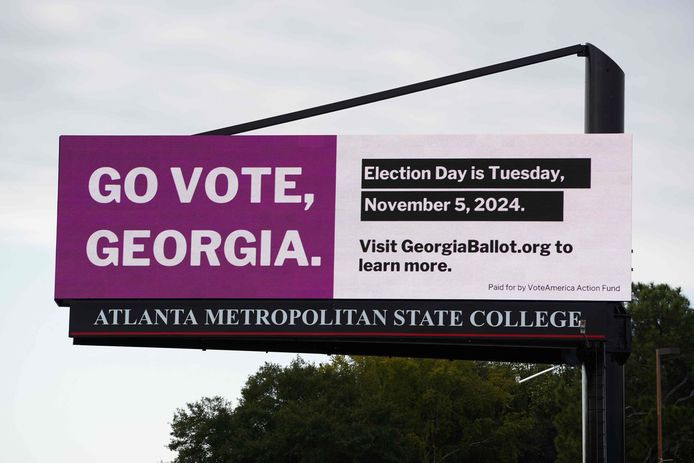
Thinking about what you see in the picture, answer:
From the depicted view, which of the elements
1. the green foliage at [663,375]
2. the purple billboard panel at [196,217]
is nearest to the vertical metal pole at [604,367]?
the purple billboard panel at [196,217]

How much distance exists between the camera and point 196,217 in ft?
66.8

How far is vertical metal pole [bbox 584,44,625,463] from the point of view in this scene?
18.9 metres

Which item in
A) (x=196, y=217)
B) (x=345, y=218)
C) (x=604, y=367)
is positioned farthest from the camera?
(x=196, y=217)

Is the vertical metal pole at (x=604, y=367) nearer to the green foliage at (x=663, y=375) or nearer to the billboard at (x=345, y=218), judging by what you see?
the billboard at (x=345, y=218)

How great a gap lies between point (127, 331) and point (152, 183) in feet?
7.32

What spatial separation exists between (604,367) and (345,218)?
13.9 feet

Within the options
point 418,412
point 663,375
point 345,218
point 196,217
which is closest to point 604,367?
point 345,218

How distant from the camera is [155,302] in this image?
20125 mm

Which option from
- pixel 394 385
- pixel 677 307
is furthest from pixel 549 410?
pixel 677 307

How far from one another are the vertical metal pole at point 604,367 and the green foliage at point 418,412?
136ft

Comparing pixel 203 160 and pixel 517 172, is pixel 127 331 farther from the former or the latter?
pixel 517 172

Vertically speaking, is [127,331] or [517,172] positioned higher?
[517,172]

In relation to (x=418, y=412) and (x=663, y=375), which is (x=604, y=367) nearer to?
(x=663, y=375)

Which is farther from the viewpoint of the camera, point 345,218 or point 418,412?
point 418,412
